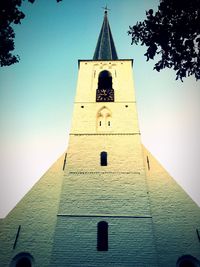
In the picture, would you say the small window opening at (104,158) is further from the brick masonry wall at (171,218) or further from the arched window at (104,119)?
the brick masonry wall at (171,218)

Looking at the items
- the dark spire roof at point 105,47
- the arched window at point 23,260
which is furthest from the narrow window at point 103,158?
the dark spire roof at point 105,47

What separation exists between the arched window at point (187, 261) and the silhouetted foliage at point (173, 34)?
6.89 meters

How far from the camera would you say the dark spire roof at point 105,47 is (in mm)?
17844

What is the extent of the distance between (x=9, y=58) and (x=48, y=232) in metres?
6.91

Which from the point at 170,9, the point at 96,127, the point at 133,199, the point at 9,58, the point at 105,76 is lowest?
the point at 133,199

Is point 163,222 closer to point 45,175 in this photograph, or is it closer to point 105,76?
point 45,175

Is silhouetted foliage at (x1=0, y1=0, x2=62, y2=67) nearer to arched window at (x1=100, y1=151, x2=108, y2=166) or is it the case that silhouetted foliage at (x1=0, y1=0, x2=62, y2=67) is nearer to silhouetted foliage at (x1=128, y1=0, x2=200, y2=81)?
→ silhouetted foliage at (x1=128, y1=0, x2=200, y2=81)

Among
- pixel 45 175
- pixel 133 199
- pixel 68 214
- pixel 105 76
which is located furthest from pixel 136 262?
pixel 105 76

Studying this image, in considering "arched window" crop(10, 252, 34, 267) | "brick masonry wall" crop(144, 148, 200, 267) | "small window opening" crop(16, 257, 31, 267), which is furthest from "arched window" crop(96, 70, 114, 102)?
"small window opening" crop(16, 257, 31, 267)

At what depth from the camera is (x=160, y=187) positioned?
36.3ft

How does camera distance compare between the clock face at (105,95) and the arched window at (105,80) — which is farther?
the arched window at (105,80)

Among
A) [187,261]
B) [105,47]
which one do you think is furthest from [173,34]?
[105,47]

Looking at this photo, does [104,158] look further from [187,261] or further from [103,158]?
[187,261]

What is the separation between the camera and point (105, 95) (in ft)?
45.0
